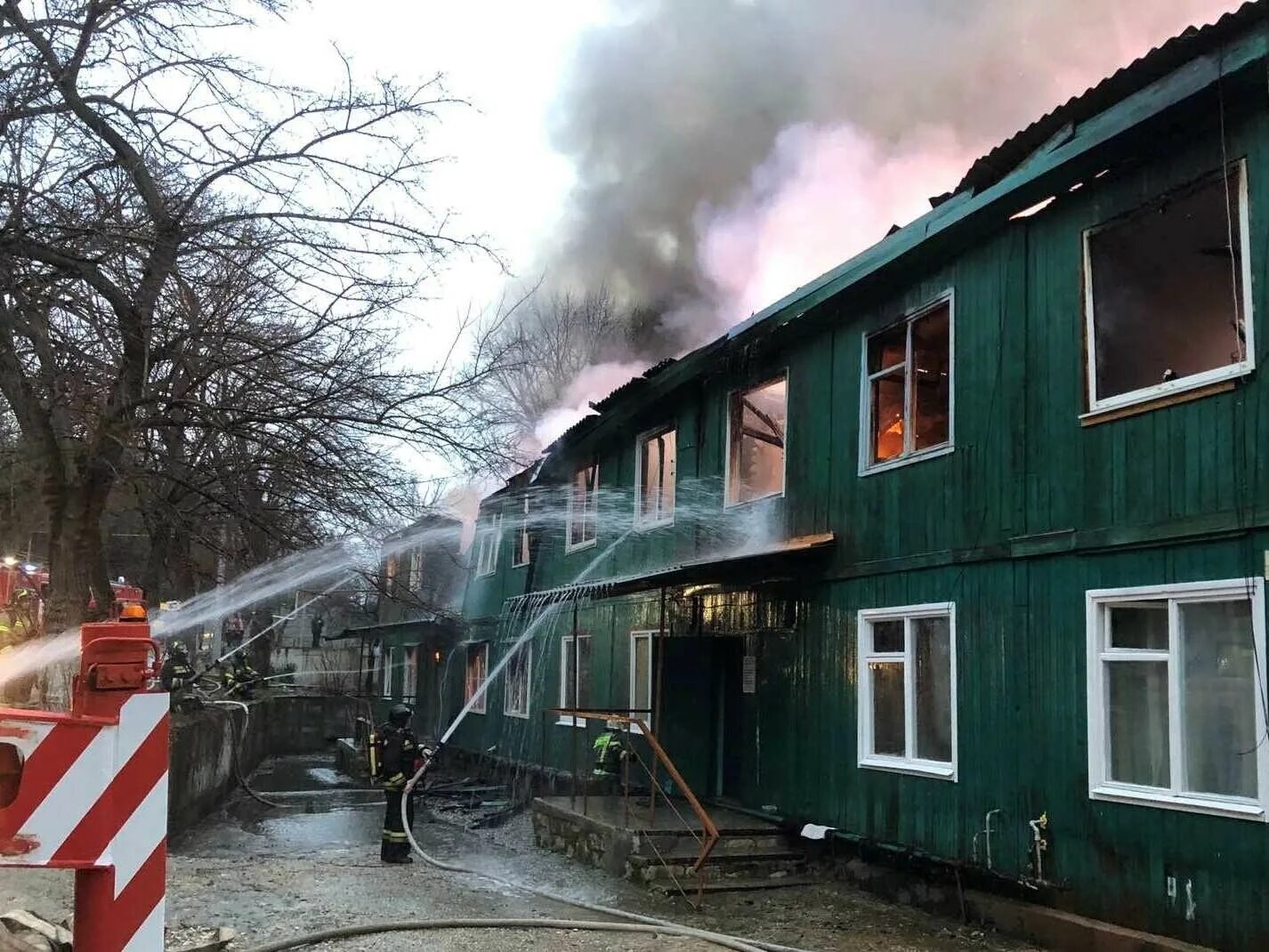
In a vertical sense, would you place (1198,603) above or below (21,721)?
above

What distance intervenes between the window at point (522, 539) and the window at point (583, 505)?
2250mm

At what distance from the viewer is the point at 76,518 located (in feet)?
35.1

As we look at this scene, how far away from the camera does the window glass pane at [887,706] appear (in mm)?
9701

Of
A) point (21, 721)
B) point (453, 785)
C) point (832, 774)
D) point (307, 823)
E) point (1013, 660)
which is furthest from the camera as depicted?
point (453, 785)

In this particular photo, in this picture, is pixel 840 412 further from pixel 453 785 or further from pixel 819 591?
pixel 453 785

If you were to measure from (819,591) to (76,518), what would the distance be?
24.0ft

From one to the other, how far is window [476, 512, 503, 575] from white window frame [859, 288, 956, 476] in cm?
1396

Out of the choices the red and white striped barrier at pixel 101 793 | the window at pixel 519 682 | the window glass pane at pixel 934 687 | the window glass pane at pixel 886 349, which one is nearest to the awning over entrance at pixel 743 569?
the window glass pane at pixel 934 687

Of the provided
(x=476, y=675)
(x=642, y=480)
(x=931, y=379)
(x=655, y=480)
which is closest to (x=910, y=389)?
(x=931, y=379)

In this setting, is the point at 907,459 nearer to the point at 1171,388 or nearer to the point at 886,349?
the point at 886,349

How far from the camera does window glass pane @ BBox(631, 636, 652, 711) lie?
15133mm

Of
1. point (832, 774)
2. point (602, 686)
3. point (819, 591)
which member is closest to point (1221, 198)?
point (819, 591)

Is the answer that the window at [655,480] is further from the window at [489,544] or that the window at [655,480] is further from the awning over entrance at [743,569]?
the window at [489,544]

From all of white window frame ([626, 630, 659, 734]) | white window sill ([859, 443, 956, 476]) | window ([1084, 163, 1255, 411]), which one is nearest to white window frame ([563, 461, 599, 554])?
white window frame ([626, 630, 659, 734])
